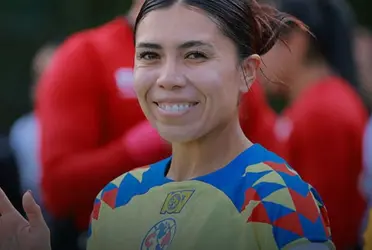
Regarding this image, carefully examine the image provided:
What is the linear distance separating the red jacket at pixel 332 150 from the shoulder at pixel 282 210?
135 centimetres

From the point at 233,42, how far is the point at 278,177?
0.30m

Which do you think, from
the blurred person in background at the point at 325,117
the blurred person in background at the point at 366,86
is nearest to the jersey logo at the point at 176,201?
the blurred person in background at the point at 366,86

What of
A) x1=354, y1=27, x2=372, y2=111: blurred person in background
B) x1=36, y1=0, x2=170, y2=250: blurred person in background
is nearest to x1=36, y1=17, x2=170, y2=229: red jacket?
x1=36, y1=0, x2=170, y2=250: blurred person in background

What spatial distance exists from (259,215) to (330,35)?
6.05ft

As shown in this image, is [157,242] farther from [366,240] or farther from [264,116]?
[264,116]

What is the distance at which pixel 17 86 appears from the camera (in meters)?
5.54

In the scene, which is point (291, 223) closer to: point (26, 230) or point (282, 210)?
point (282, 210)

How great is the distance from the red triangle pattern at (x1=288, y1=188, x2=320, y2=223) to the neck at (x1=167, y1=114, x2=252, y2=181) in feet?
0.59

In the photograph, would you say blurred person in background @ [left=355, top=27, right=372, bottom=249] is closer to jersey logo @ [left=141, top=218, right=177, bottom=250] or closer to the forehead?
jersey logo @ [left=141, top=218, right=177, bottom=250]

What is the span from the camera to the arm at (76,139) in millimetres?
2965

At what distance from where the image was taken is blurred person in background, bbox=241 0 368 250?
335 cm

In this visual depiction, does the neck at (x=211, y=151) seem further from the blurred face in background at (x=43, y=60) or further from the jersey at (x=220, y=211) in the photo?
the blurred face in background at (x=43, y=60)

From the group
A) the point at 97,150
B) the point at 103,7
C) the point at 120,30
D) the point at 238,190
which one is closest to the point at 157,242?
the point at 238,190

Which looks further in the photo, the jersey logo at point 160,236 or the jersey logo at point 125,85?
the jersey logo at point 125,85
